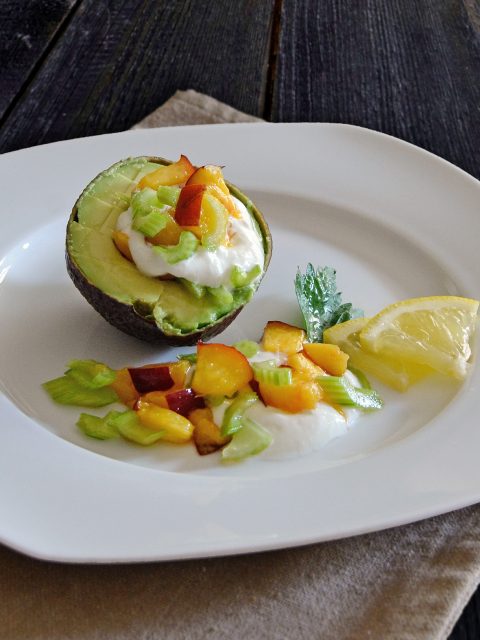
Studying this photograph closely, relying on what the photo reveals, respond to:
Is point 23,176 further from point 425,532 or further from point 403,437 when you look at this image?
point 425,532

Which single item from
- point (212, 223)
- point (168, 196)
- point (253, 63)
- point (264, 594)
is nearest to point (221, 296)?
point (212, 223)

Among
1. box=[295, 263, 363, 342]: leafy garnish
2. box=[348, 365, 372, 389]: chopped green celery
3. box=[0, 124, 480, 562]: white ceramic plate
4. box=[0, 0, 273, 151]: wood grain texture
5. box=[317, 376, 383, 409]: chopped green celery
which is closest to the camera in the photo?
box=[0, 124, 480, 562]: white ceramic plate

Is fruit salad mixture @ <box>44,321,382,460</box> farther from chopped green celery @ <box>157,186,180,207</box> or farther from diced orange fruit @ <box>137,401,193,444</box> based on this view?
chopped green celery @ <box>157,186,180,207</box>

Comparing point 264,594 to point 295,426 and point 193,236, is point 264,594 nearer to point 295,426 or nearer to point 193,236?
point 295,426

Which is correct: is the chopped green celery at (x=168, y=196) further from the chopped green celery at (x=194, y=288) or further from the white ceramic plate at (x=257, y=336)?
the white ceramic plate at (x=257, y=336)

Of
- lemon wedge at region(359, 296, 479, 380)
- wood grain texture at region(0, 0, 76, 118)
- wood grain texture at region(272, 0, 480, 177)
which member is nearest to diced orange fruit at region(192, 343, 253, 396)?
lemon wedge at region(359, 296, 479, 380)

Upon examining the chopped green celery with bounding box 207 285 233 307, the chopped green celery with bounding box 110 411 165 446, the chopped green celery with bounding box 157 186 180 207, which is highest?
the chopped green celery with bounding box 157 186 180 207

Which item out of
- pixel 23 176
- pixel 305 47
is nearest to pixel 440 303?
pixel 23 176

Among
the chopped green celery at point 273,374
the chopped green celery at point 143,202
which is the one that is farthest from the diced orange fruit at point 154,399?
the chopped green celery at point 143,202
